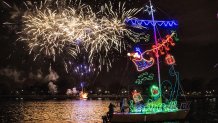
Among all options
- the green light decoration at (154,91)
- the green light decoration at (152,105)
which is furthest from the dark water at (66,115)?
the green light decoration at (154,91)

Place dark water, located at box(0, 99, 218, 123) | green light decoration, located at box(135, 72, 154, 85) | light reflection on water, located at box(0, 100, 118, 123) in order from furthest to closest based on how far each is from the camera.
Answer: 1. light reflection on water, located at box(0, 100, 118, 123)
2. dark water, located at box(0, 99, 218, 123)
3. green light decoration, located at box(135, 72, 154, 85)

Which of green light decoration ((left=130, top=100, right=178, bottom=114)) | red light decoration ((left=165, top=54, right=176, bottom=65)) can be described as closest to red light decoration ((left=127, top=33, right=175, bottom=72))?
red light decoration ((left=165, top=54, right=176, bottom=65))

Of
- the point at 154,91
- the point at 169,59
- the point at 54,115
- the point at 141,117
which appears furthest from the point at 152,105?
the point at 54,115

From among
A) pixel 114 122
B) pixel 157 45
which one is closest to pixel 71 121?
pixel 114 122

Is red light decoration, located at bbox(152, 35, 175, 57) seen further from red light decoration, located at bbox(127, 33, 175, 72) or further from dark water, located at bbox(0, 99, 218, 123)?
dark water, located at bbox(0, 99, 218, 123)

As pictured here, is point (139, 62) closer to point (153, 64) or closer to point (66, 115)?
point (153, 64)

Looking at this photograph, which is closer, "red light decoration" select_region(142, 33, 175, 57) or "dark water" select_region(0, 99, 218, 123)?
"red light decoration" select_region(142, 33, 175, 57)

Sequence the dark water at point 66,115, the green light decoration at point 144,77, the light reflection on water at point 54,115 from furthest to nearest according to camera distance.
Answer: the light reflection on water at point 54,115
the dark water at point 66,115
the green light decoration at point 144,77

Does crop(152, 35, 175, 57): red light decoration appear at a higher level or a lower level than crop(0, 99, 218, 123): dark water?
higher

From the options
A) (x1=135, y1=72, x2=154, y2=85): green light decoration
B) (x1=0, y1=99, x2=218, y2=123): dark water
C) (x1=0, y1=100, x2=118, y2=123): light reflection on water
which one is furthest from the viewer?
(x1=0, y1=100, x2=118, y2=123): light reflection on water

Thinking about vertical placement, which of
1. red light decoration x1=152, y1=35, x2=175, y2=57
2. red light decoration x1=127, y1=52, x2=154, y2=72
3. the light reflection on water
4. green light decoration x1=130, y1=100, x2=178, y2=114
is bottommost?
the light reflection on water

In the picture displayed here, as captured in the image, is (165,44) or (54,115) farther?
(54,115)

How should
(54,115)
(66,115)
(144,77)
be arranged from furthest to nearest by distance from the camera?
(54,115), (66,115), (144,77)

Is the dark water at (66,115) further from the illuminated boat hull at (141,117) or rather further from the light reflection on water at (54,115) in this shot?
the illuminated boat hull at (141,117)
